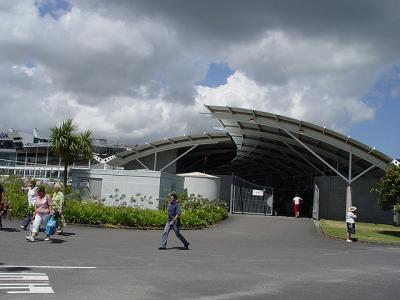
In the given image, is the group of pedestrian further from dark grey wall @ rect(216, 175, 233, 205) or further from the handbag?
dark grey wall @ rect(216, 175, 233, 205)

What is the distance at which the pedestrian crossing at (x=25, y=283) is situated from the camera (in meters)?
7.29

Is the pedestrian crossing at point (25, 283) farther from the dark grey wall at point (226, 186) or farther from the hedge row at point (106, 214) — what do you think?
the dark grey wall at point (226, 186)

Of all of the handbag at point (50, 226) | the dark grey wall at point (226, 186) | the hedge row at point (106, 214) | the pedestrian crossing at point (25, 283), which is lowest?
the pedestrian crossing at point (25, 283)

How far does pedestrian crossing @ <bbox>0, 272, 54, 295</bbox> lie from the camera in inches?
287

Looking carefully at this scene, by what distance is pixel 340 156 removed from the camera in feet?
111

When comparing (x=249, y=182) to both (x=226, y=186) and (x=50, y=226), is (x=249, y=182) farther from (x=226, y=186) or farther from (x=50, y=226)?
(x=50, y=226)

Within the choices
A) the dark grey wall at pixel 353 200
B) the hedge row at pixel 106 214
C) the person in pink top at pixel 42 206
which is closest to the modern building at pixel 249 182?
the dark grey wall at pixel 353 200

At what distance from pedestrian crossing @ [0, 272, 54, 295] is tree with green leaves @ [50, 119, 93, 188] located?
21277mm

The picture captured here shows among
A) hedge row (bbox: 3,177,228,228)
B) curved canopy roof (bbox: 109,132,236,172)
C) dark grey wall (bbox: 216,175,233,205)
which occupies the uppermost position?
curved canopy roof (bbox: 109,132,236,172)

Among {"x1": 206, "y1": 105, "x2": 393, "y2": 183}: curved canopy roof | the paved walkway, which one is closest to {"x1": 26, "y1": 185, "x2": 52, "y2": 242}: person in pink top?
the paved walkway

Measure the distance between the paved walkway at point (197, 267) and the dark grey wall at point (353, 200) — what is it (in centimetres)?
1644

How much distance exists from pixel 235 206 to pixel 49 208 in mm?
20255

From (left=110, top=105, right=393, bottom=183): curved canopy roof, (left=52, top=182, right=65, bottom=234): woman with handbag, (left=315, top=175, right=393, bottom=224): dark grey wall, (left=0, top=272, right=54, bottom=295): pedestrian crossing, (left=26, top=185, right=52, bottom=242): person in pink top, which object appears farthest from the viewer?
(left=315, top=175, right=393, bottom=224): dark grey wall

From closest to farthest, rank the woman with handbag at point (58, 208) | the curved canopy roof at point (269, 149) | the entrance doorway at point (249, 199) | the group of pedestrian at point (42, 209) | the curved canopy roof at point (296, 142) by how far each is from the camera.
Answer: the group of pedestrian at point (42, 209)
the woman with handbag at point (58, 208)
the curved canopy roof at point (296, 142)
the curved canopy roof at point (269, 149)
the entrance doorway at point (249, 199)
